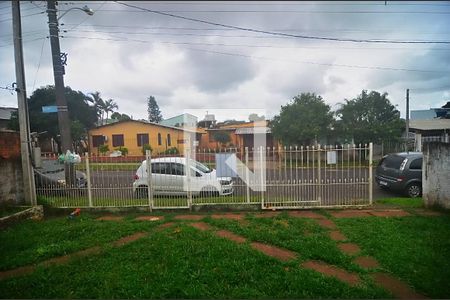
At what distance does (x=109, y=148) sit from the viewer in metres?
26.1

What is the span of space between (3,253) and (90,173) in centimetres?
258

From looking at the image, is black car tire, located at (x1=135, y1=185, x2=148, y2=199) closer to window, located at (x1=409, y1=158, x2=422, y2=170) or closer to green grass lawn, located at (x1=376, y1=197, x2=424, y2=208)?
green grass lawn, located at (x1=376, y1=197, x2=424, y2=208)

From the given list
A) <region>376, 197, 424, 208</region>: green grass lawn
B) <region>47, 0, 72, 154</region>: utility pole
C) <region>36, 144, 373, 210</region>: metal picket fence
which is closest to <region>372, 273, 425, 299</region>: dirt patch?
<region>36, 144, 373, 210</region>: metal picket fence

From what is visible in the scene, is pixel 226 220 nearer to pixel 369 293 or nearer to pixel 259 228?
pixel 259 228

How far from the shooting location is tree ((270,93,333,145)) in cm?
1727

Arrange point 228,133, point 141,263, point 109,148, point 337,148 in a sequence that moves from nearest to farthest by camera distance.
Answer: point 141,263 → point 337,148 → point 109,148 → point 228,133

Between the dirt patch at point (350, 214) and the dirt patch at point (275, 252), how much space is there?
2348 millimetres

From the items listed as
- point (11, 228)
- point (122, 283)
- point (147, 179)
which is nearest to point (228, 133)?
point (147, 179)

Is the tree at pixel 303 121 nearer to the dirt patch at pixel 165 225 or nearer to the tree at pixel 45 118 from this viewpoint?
the dirt patch at pixel 165 225

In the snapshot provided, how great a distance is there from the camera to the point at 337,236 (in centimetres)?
466

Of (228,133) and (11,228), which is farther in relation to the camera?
(228,133)

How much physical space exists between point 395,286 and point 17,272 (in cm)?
499

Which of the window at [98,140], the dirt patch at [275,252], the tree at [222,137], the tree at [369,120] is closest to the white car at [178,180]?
the dirt patch at [275,252]

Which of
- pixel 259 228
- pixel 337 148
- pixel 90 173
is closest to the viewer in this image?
pixel 259 228
